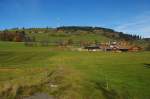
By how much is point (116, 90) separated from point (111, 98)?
3349 mm

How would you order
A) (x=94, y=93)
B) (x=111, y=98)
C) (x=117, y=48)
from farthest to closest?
(x=117, y=48)
(x=94, y=93)
(x=111, y=98)

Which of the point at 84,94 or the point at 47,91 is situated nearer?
the point at 84,94

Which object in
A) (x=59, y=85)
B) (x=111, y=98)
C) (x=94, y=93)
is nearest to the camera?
(x=111, y=98)

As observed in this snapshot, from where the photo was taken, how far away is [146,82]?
33062 mm

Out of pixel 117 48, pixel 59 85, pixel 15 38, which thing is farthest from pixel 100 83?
pixel 15 38

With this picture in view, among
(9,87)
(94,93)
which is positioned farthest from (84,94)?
(9,87)

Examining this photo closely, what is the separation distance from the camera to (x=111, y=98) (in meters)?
24.6

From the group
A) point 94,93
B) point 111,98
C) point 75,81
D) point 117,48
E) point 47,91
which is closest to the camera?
point 111,98

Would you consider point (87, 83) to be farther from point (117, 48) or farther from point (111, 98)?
point (117, 48)

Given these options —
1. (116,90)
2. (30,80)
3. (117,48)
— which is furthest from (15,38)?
(116,90)

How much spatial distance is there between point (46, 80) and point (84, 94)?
10.4 m

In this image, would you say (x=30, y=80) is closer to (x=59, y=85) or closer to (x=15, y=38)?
(x=59, y=85)

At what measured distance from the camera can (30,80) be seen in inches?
1399

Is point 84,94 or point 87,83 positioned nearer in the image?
point 84,94
